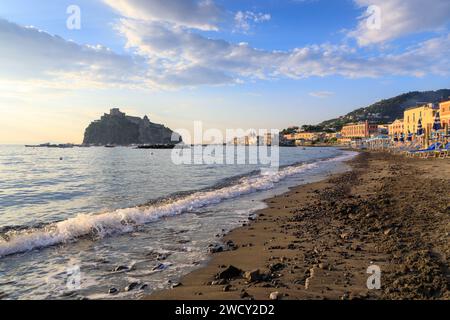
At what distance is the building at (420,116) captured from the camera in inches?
3356

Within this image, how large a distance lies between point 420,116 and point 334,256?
337 feet

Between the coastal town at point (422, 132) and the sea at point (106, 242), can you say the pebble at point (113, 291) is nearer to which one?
the sea at point (106, 242)

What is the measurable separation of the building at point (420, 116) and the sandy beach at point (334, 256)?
263ft

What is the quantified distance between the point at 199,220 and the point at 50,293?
7068 millimetres

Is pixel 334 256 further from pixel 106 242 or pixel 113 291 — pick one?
pixel 106 242

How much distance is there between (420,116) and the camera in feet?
308

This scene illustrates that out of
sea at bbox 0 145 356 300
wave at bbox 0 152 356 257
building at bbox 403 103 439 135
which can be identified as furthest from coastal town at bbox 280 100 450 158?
wave at bbox 0 152 356 257

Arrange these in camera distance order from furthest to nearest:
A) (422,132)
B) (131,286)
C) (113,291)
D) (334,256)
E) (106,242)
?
(422,132) → (106,242) → (334,256) → (131,286) → (113,291)

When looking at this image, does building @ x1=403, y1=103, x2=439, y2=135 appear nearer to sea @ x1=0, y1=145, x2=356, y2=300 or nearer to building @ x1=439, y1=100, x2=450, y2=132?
building @ x1=439, y1=100, x2=450, y2=132

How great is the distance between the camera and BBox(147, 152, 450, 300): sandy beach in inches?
222

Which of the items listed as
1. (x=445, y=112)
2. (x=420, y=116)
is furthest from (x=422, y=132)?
(x=420, y=116)

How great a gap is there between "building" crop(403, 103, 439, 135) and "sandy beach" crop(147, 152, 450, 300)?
8003cm
